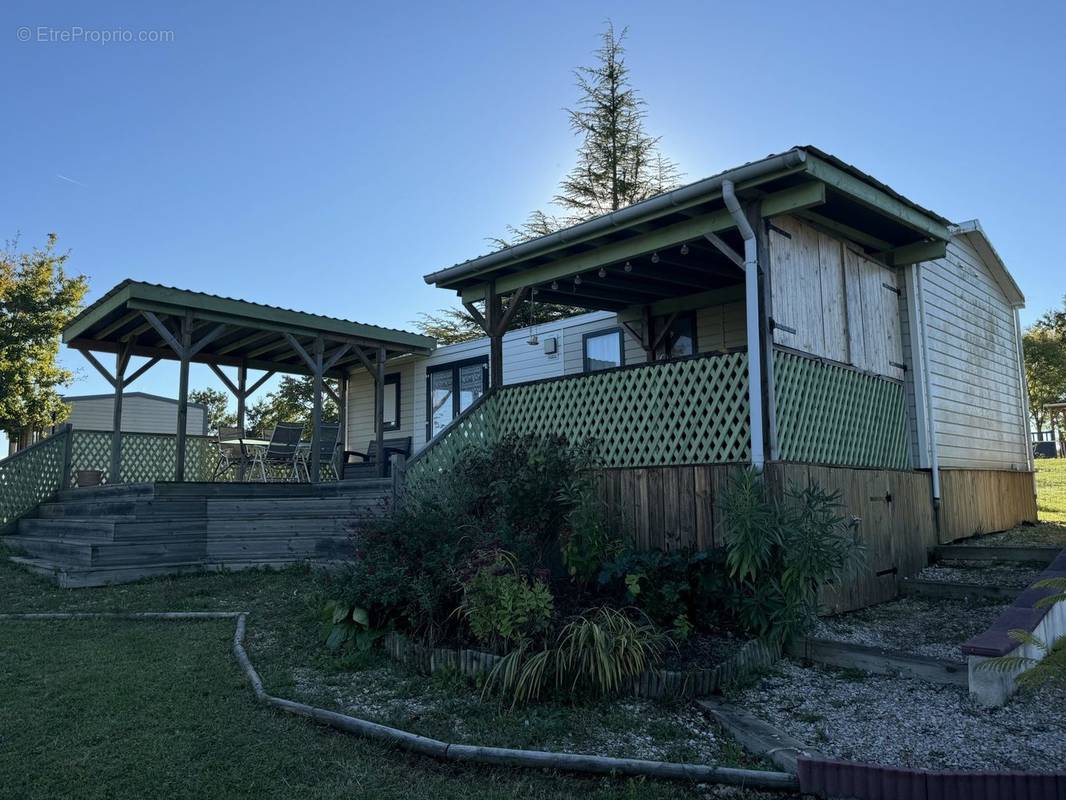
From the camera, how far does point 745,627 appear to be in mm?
5316

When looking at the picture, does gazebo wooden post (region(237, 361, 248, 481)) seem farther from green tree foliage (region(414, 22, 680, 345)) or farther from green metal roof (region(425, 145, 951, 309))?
green tree foliage (region(414, 22, 680, 345))

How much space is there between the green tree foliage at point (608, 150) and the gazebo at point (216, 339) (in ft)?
30.1

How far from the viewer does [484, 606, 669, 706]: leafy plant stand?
4.37 m

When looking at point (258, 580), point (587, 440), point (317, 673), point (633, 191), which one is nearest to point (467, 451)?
point (587, 440)

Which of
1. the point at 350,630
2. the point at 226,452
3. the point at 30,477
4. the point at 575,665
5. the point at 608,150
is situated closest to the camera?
the point at 575,665

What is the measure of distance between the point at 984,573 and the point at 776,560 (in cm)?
356

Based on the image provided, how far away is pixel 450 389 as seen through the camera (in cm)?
1348

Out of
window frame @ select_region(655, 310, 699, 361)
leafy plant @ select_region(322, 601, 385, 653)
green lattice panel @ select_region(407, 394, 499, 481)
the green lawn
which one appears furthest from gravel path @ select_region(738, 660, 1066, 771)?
the green lawn

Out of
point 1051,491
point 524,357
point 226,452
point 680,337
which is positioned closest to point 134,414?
point 226,452

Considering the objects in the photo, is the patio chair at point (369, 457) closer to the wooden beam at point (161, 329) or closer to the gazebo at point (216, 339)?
the gazebo at point (216, 339)

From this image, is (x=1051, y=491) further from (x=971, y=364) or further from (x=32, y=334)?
(x=32, y=334)

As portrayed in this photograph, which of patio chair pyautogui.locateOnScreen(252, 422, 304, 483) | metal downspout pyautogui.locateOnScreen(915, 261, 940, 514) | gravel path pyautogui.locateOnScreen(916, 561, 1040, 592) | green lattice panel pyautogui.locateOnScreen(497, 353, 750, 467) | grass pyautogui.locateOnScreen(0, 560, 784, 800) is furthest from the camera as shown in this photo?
patio chair pyautogui.locateOnScreen(252, 422, 304, 483)

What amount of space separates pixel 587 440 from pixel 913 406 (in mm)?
4274

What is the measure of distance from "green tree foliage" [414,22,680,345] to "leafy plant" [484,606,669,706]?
16823mm
